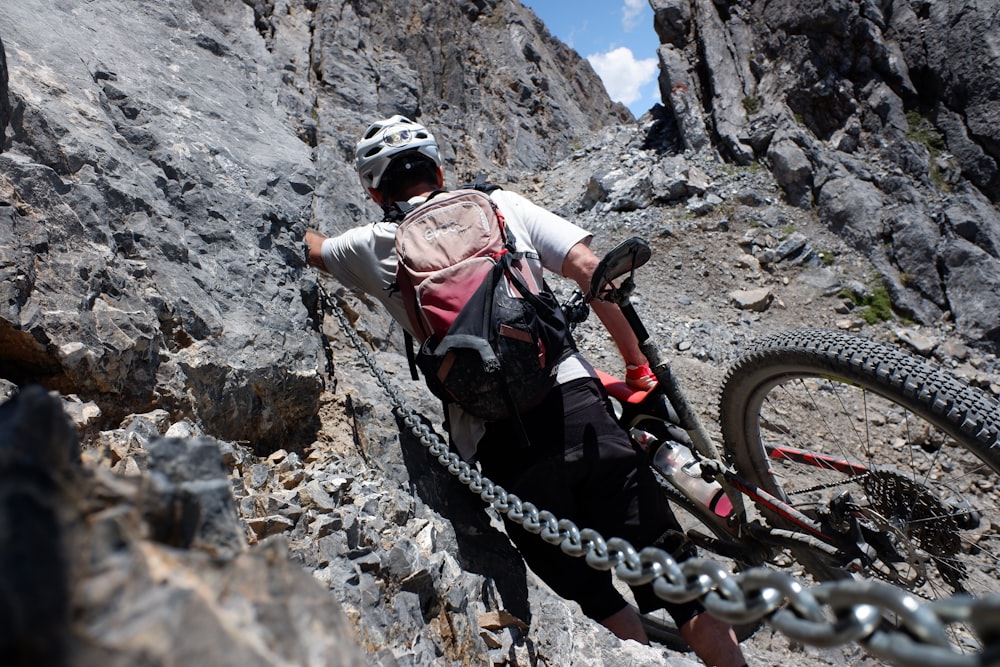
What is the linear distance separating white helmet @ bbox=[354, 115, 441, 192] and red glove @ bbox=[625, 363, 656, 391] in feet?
5.15

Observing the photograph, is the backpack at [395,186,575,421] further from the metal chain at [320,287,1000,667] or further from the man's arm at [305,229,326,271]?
the metal chain at [320,287,1000,667]

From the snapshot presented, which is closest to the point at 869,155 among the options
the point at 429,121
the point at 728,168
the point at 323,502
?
the point at 728,168

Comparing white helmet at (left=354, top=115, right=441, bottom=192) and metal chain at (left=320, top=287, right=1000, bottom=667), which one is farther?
white helmet at (left=354, top=115, right=441, bottom=192)

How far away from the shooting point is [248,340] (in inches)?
115

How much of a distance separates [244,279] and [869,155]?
12.6m

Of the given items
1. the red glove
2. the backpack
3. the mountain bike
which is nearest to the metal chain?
the backpack

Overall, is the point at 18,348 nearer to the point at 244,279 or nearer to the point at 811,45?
the point at 244,279

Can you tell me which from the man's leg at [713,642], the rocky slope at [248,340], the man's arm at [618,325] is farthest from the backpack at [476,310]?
the man's leg at [713,642]

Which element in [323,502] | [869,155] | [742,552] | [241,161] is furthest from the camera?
[869,155]

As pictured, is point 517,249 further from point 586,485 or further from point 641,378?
Answer: point 586,485

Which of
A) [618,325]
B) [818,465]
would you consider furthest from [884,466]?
[618,325]

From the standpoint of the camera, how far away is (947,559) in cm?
313

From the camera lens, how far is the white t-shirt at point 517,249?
113 inches

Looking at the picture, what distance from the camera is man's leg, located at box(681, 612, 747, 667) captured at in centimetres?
257
